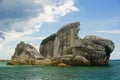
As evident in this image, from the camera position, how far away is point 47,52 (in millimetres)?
126938

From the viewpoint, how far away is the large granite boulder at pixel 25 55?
4478 inches

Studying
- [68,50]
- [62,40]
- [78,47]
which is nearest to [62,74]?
[78,47]

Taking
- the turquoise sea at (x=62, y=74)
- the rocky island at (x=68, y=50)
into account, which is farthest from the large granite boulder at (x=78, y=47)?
the turquoise sea at (x=62, y=74)

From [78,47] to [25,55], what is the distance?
74.7ft

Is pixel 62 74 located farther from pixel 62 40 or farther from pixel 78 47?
pixel 62 40

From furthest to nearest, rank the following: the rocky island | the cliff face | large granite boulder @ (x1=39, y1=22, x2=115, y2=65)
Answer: the cliff face < the rocky island < large granite boulder @ (x1=39, y1=22, x2=115, y2=65)

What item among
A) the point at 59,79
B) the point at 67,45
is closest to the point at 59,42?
the point at 67,45

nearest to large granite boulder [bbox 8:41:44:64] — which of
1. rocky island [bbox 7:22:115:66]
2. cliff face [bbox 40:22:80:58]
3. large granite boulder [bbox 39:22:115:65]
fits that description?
rocky island [bbox 7:22:115:66]

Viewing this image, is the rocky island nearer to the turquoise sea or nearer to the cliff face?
the cliff face

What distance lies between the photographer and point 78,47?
343ft

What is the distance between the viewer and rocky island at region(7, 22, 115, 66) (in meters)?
102

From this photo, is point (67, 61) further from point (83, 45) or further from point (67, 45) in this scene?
point (67, 45)

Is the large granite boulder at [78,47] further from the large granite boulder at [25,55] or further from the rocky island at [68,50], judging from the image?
the large granite boulder at [25,55]

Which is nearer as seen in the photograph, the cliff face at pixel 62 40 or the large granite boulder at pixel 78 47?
→ the large granite boulder at pixel 78 47
